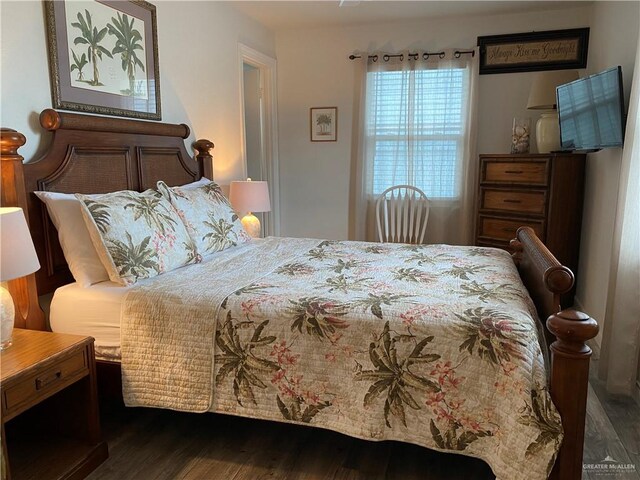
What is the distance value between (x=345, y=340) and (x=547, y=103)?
120 inches

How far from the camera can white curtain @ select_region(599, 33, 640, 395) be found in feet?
7.34

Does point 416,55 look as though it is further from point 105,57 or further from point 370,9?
point 105,57

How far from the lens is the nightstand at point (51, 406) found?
156cm

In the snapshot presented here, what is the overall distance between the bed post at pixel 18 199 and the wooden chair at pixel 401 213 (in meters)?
2.91

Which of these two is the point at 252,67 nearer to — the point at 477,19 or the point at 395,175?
the point at 395,175

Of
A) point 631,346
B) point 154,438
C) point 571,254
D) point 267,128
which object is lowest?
point 154,438

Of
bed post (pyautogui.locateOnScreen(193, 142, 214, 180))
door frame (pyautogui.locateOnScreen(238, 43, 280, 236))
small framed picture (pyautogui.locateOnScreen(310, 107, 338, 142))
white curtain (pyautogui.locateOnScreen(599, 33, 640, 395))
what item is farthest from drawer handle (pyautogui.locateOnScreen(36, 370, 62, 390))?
small framed picture (pyautogui.locateOnScreen(310, 107, 338, 142))

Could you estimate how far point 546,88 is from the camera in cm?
372

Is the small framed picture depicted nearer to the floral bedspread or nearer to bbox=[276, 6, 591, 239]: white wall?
bbox=[276, 6, 591, 239]: white wall

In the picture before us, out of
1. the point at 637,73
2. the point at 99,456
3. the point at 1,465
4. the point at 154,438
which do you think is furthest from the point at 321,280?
the point at 637,73

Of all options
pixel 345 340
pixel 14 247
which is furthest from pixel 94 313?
pixel 345 340

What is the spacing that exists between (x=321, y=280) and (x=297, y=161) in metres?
2.82

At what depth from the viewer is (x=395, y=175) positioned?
438cm

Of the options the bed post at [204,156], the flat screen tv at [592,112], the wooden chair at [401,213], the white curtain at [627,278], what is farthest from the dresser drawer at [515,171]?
the bed post at [204,156]
